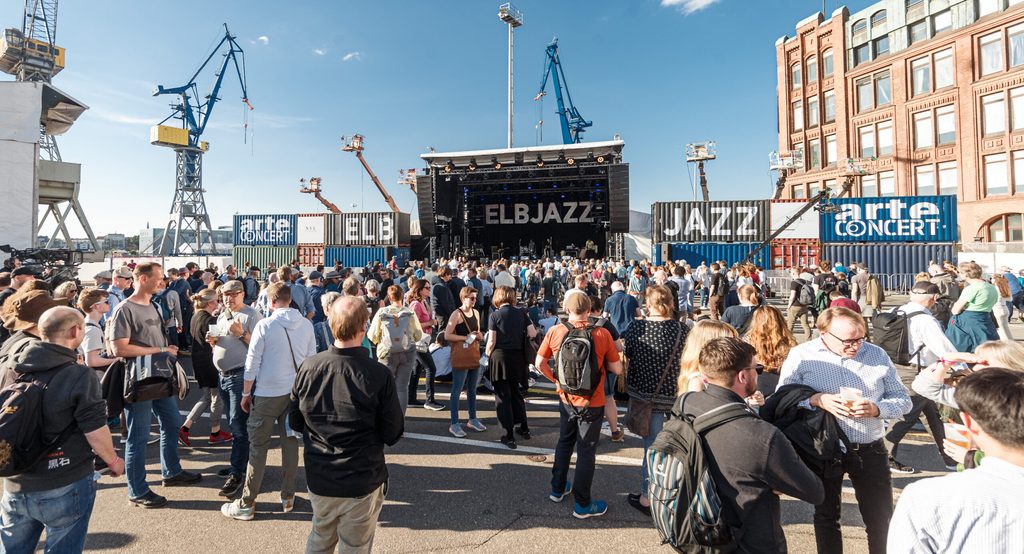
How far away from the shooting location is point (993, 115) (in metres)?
26.6

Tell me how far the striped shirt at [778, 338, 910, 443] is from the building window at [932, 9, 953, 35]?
37284 millimetres

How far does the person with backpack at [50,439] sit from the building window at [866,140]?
40.2m

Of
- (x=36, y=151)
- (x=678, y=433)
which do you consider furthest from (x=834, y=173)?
(x=36, y=151)

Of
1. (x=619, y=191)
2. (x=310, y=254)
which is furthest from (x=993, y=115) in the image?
(x=310, y=254)

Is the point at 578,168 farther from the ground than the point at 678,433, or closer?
farther from the ground

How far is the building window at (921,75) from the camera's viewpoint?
2903 cm

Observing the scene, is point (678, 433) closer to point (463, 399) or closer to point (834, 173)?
point (463, 399)

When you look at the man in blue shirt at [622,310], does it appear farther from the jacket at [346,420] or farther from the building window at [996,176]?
the building window at [996,176]

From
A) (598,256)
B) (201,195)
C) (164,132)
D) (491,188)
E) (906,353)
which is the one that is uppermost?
(164,132)

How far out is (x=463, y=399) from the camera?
7.08m

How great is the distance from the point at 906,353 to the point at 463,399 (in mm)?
5203

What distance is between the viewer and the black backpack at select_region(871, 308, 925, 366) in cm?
467

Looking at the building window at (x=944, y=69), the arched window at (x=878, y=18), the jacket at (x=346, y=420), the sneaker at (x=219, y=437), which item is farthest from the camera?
the arched window at (x=878, y=18)

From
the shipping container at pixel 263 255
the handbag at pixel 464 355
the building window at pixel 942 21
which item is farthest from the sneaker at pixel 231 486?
the building window at pixel 942 21
